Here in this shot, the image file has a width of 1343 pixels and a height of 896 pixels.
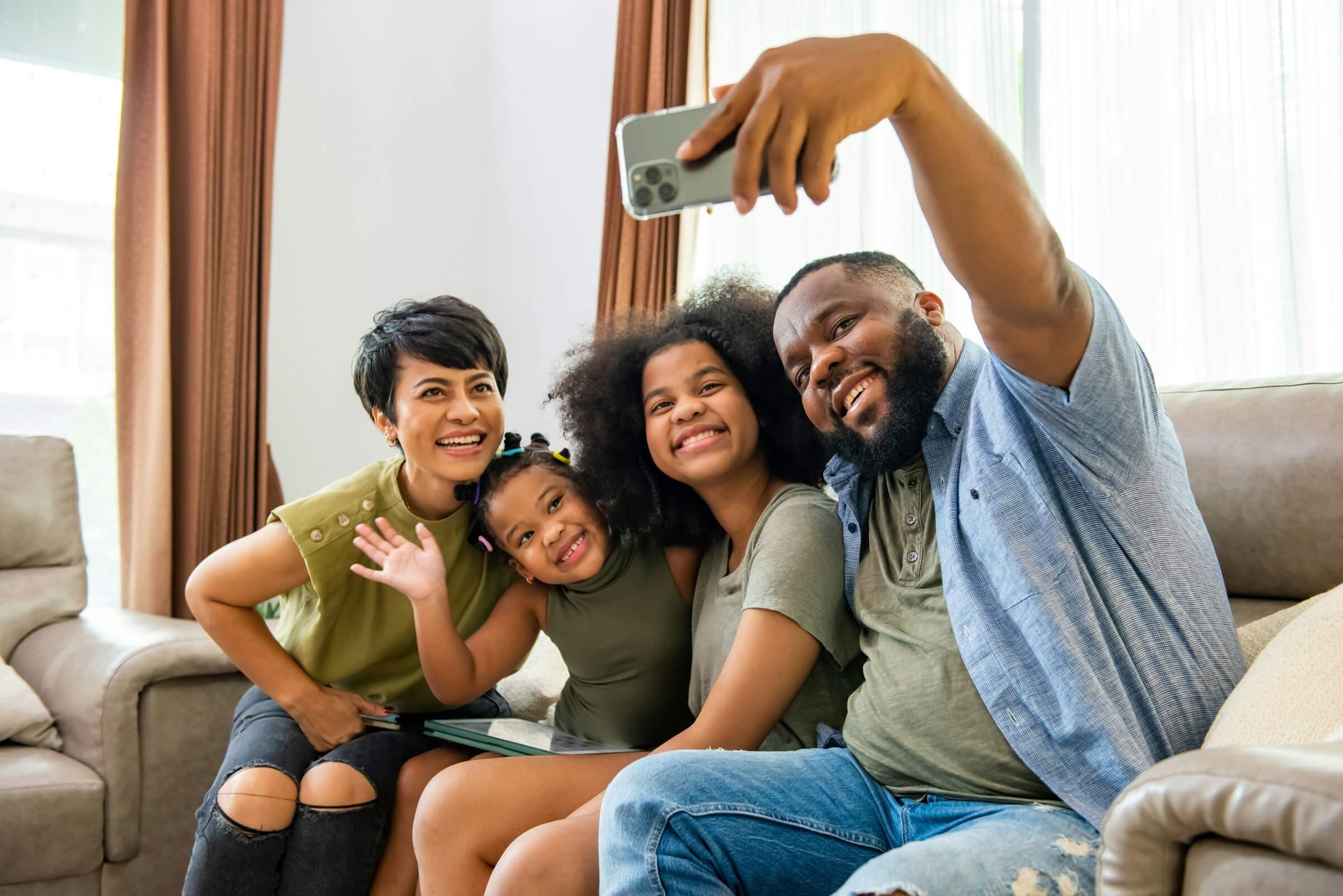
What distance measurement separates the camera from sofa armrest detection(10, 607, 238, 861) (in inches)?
79.6

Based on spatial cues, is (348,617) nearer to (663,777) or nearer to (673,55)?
(663,777)

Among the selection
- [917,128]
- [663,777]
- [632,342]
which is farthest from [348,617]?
[917,128]

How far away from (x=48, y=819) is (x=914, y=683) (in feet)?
5.34

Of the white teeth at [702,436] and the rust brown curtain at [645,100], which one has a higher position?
the rust brown curtain at [645,100]

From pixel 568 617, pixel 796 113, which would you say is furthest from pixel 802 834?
pixel 796 113

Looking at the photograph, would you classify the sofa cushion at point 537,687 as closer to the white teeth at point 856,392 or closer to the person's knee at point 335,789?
the person's knee at point 335,789

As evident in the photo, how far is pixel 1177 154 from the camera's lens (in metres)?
2.20

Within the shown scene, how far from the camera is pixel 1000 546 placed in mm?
1134

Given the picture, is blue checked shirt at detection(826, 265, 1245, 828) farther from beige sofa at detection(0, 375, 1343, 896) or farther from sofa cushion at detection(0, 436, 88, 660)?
sofa cushion at detection(0, 436, 88, 660)

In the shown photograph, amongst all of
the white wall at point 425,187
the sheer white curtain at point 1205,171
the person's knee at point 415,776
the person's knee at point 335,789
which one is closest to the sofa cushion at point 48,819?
the person's knee at point 335,789

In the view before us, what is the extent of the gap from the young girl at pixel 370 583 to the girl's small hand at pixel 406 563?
0.08 ft

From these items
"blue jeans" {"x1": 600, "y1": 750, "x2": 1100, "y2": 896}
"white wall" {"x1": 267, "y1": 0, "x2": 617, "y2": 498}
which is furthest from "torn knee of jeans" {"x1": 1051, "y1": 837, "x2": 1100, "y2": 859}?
"white wall" {"x1": 267, "y1": 0, "x2": 617, "y2": 498}

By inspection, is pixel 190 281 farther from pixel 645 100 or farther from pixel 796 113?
pixel 796 113

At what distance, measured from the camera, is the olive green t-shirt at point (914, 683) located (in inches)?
45.2
